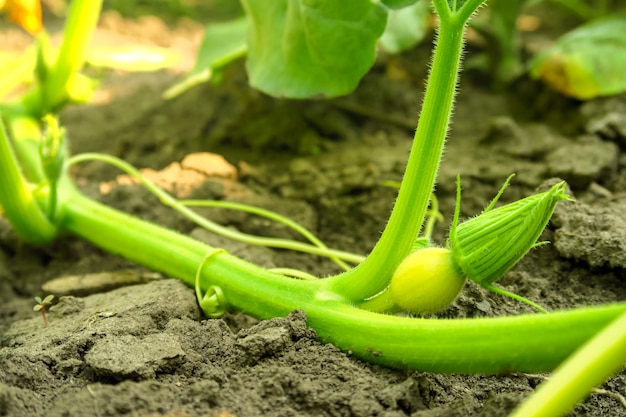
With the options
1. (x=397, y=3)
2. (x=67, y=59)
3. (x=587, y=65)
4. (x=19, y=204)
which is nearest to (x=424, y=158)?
(x=397, y=3)

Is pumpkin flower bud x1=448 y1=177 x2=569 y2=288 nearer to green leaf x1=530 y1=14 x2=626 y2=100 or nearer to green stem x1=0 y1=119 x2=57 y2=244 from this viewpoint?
green stem x1=0 y1=119 x2=57 y2=244

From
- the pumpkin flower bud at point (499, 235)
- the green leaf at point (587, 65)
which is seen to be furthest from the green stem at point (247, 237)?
the green leaf at point (587, 65)

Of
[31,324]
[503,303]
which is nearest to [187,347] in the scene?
[31,324]

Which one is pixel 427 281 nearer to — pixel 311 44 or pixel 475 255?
pixel 475 255

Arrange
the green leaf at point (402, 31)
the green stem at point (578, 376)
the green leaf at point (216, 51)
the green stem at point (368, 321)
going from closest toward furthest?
the green stem at point (578, 376)
the green stem at point (368, 321)
the green leaf at point (402, 31)
the green leaf at point (216, 51)

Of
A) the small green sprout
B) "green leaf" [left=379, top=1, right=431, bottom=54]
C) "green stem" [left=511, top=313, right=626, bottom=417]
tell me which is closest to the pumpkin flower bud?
"green stem" [left=511, top=313, right=626, bottom=417]

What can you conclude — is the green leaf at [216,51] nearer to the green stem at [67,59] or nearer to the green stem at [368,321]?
the green stem at [67,59]
